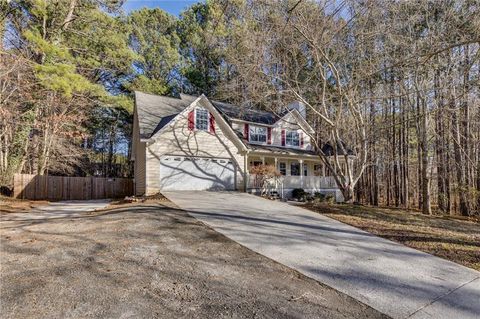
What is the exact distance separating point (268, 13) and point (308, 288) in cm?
1149

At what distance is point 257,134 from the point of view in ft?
63.5

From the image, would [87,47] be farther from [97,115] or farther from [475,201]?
[475,201]

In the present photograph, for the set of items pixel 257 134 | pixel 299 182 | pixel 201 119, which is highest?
pixel 201 119

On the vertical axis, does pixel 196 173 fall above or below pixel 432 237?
above

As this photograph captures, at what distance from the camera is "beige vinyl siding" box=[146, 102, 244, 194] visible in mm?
14016

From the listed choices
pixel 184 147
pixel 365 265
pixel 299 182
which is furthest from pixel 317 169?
pixel 365 265

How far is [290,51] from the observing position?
13133 millimetres

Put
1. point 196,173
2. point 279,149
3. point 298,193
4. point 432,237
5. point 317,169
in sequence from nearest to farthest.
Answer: point 432,237, point 196,173, point 298,193, point 279,149, point 317,169

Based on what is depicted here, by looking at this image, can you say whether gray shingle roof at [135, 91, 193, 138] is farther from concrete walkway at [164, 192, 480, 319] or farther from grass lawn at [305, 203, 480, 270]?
grass lawn at [305, 203, 480, 270]

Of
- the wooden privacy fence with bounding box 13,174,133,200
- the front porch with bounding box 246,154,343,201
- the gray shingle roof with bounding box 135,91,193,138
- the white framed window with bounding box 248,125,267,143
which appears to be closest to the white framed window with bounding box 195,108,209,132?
the gray shingle roof with bounding box 135,91,193,138

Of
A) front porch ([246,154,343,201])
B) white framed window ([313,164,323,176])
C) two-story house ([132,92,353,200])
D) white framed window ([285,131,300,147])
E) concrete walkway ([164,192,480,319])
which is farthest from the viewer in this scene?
white framed window ([313,164,323,176])

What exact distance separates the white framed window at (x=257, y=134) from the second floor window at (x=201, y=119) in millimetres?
4057

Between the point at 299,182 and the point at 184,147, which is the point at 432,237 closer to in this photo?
the point at 299,182

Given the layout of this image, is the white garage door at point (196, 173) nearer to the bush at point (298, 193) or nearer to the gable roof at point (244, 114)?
the gable roof at point (244, 114)
